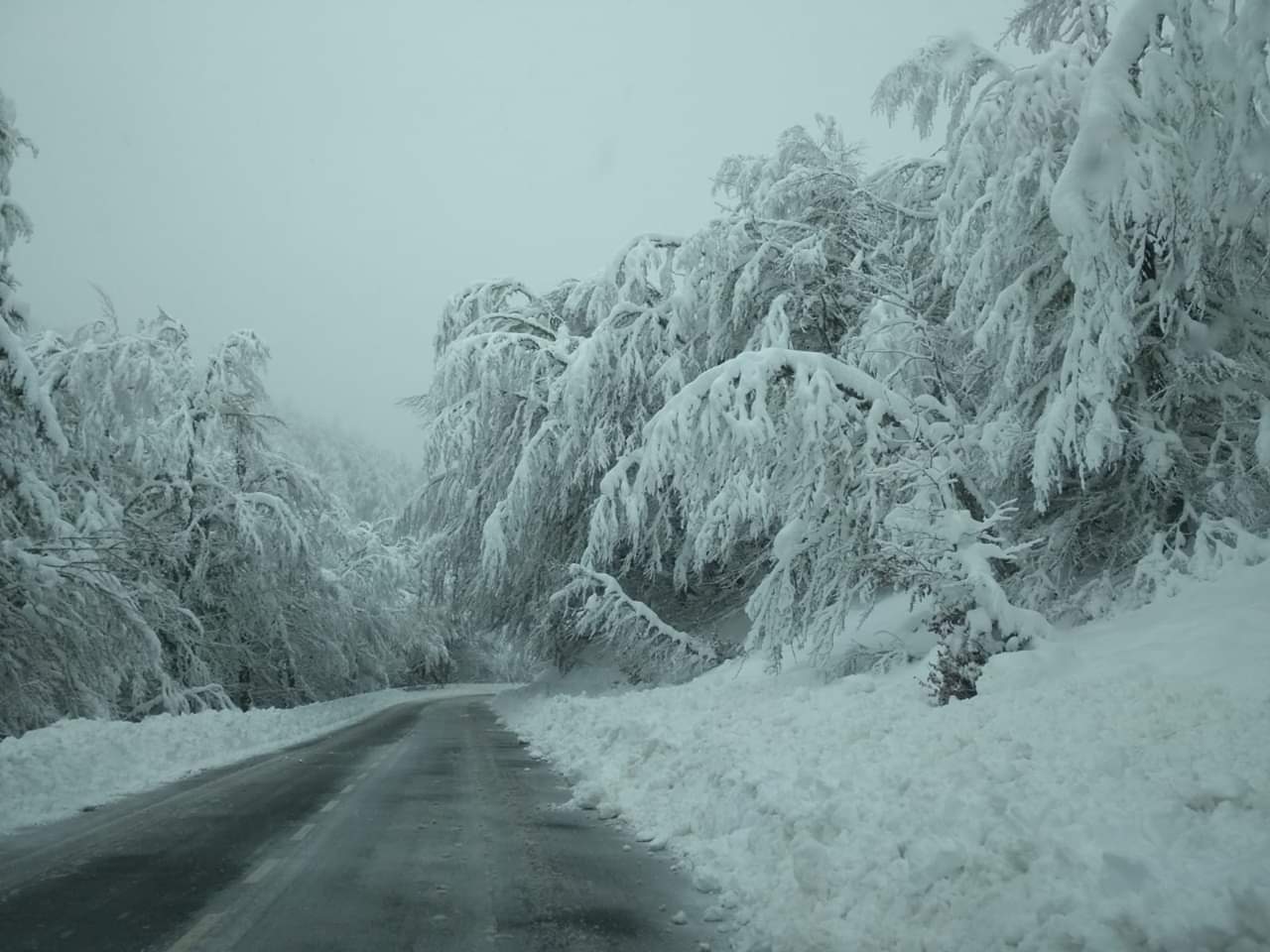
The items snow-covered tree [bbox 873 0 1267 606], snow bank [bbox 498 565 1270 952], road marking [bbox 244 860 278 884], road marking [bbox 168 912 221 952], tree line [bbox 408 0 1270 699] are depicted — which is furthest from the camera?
tree line [bbox 408 0 1270 699]

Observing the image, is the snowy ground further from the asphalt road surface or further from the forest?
the forest

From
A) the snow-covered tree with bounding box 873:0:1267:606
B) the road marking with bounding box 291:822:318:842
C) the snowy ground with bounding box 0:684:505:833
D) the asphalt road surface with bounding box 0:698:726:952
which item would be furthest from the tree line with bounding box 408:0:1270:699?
the snowy ground with bounding box 0:684:505:833

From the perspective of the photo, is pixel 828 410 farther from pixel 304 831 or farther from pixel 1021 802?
pixel 304 831

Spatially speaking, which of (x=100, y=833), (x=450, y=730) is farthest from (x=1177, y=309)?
(x=450, y=730)

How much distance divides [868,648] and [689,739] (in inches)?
121

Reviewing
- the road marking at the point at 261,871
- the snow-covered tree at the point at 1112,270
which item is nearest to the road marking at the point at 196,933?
the road marking at the point at 261,871

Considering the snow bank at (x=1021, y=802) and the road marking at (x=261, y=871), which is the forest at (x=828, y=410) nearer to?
the snow bank at (x=1021, y=802)

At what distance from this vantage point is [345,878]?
5.96m

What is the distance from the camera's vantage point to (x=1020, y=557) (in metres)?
10.5

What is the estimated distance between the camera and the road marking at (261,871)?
5.93 metres

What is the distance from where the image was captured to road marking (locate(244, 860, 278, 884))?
19.5ft

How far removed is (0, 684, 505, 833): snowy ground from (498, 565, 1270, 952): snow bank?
606 cm

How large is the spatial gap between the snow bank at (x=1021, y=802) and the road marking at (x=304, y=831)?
2657 mm

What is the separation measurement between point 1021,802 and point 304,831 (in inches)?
238
